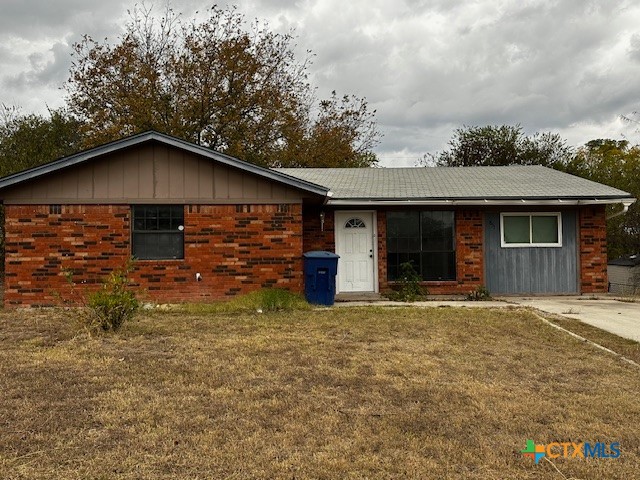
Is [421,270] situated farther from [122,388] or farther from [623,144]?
[623,144]

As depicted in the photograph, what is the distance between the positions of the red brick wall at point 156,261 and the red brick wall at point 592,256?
268 inches

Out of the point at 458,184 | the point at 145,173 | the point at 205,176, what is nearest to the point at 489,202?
the point at 458,184

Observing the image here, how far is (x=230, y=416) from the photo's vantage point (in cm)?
407

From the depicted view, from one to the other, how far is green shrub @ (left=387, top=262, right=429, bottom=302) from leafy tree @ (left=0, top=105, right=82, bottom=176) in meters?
16.8

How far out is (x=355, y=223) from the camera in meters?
12.9

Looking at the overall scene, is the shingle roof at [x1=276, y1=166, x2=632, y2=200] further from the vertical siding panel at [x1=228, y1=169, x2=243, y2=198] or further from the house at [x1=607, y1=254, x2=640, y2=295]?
the house at [x1=607, y1=254, x2=640, y2=295]

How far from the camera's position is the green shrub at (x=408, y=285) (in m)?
12.2

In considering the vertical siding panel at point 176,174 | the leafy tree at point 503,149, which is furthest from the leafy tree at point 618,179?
the vertical siding panel at point 176,174

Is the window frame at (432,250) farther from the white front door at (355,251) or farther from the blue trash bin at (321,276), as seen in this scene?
the blue trash bin at (321,276)

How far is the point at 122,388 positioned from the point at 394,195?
344 inches

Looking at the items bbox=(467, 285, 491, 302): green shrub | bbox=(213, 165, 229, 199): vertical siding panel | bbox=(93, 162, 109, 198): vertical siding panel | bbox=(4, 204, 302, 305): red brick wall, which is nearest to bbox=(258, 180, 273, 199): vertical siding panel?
bbox=(4, 204, 302, 305): red brick wall

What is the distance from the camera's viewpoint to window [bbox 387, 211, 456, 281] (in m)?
12.8

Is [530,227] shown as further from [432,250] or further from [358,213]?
[358,213]

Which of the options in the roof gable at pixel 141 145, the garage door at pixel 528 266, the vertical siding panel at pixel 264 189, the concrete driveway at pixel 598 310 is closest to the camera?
the concrete driveway at pixel 598 310
